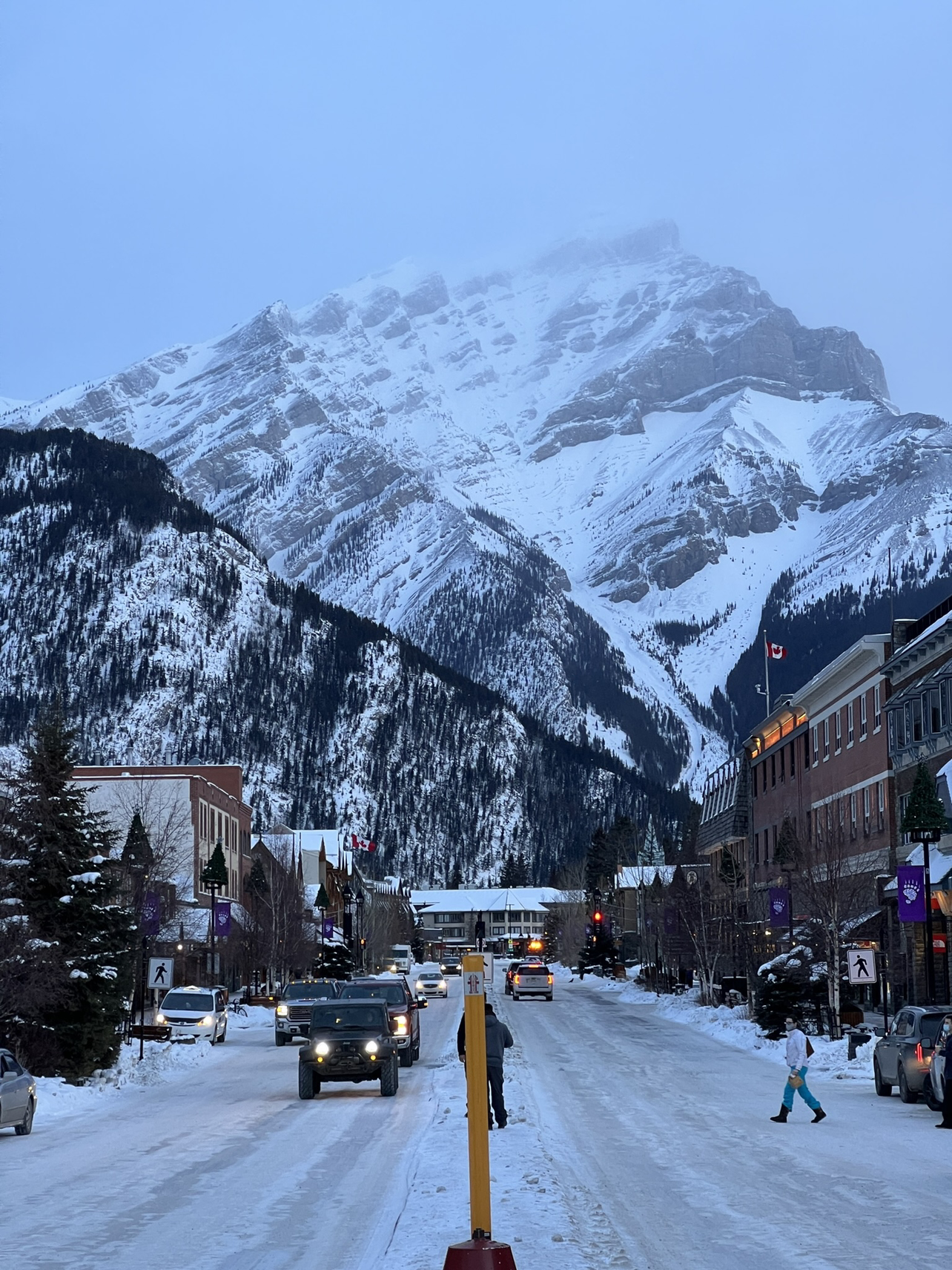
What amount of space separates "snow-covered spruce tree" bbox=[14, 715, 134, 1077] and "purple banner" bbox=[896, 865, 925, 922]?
18.8 metres

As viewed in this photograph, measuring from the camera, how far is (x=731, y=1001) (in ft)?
211

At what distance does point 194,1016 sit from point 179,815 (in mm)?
36380

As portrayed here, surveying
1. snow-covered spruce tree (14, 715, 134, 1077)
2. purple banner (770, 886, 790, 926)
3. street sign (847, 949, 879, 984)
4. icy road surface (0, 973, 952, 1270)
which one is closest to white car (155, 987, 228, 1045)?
snow-covered spruce tree (14, 715, 134, 1077)

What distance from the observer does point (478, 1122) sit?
11250 millimetres

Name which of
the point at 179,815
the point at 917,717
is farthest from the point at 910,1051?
the point at 179,815

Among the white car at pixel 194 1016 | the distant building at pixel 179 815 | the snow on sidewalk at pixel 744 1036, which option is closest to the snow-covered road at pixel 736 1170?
the snow on sidewalk at pixel 744 1036

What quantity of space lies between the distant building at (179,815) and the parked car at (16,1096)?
49.5m

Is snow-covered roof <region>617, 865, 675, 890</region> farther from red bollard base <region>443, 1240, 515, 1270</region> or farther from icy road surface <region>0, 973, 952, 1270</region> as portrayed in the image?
red bollard base <region>443, 1240, 515, 1270</region>

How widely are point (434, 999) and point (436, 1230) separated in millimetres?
79598

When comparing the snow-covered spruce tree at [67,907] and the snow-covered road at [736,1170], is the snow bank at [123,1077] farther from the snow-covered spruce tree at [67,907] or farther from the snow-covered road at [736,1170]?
the snow-covered road at [736,1170]

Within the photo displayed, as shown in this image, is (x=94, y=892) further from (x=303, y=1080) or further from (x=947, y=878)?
(x=947, y=878)

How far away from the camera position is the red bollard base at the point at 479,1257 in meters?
10.6

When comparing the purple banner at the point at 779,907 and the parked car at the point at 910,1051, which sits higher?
the purple banner at the point at 779,907

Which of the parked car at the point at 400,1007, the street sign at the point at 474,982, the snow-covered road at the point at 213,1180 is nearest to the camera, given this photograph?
the street sign at the point at 474,982
